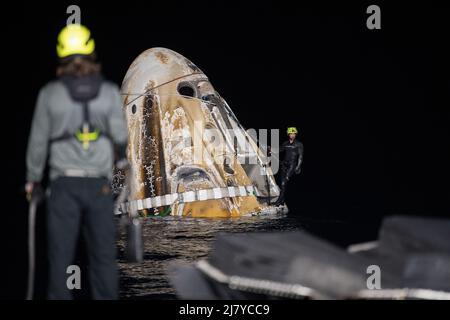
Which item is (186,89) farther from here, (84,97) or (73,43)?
(84,97)

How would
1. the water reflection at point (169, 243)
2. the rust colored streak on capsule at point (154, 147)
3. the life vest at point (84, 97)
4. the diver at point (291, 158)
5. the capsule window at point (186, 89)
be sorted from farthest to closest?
the diver at point (291, 158)
the capsule window at point (186, 89)
the rust colored streak on capsule at point (154, 147)
the water reflection at point (169, 243)
the life vest at point (84, 97)

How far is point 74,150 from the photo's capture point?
411cm

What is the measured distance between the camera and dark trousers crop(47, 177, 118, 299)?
4.09m

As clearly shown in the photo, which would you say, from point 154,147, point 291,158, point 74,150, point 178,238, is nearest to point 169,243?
point 178,238

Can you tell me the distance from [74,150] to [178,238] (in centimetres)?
511

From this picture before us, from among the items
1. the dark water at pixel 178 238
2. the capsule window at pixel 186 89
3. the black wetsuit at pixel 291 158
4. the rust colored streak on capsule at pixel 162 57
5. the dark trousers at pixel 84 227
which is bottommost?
the dark water at pixel 178 238

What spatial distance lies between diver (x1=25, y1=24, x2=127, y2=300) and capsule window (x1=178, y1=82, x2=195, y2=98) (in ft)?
26.3

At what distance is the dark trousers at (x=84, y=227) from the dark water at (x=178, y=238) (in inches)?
61.3

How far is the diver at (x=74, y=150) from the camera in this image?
4062 millimetres

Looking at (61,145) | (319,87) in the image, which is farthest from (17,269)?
(319,87)

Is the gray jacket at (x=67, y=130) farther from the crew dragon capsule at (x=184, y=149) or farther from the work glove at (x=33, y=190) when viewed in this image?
the crew dragon capsule at (x=184, y=149)

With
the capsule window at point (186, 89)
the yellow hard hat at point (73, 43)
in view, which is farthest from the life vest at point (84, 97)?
the capsule window at point (186, 89)

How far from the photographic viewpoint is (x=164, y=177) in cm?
1168

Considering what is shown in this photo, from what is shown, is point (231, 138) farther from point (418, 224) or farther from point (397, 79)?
point (397, 79)
